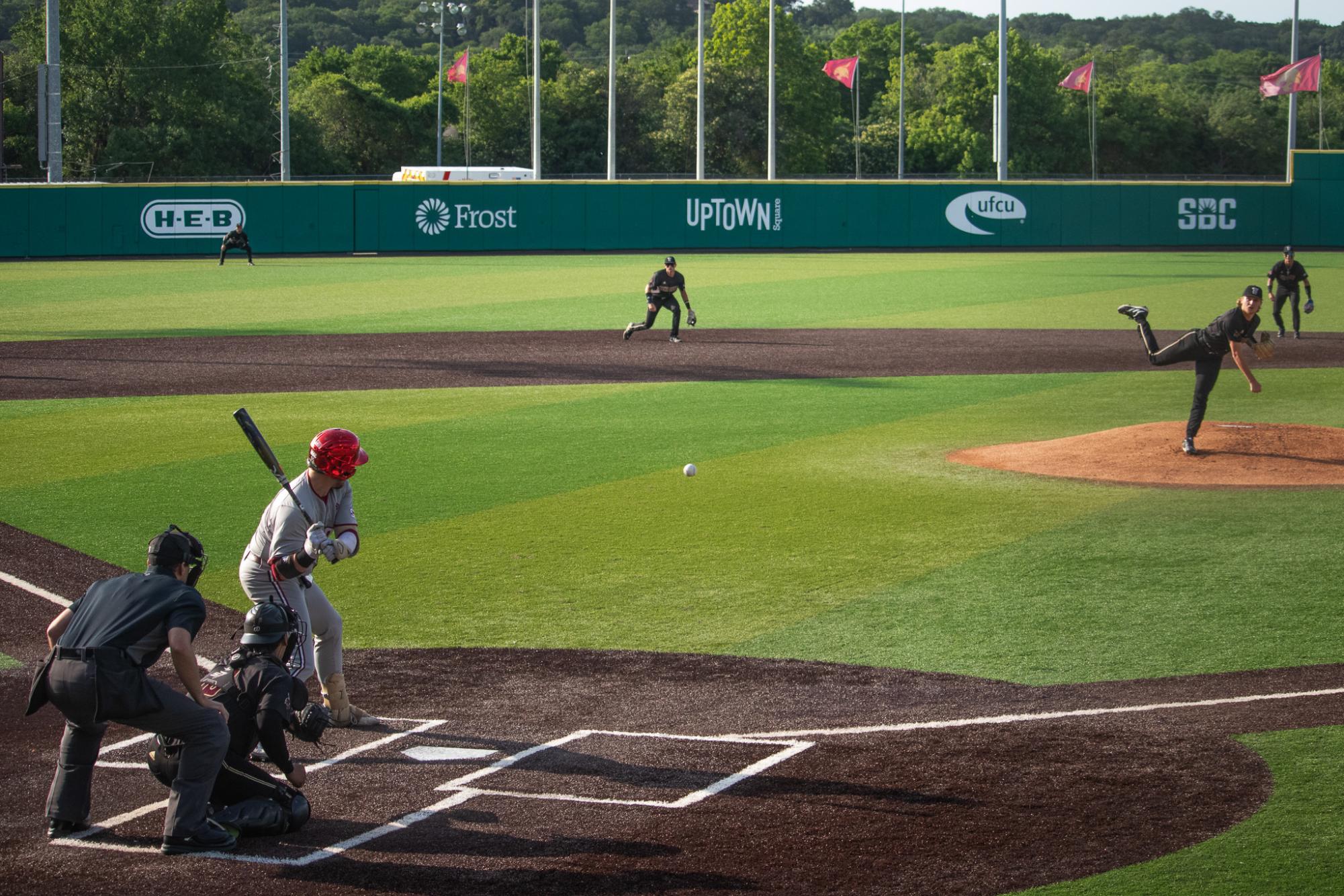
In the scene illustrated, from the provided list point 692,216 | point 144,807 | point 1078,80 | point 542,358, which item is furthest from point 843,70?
point 144,807

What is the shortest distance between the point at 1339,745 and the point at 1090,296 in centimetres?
3206

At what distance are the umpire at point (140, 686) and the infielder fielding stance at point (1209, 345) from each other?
12085mm

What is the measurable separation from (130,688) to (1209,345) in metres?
13.1

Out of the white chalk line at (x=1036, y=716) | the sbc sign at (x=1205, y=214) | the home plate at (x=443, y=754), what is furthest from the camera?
the sbc sign at (x=1205, y=214)

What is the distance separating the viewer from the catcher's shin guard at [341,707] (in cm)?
828

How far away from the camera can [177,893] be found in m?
6.23

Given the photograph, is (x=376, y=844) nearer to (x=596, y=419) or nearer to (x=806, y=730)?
(x=806, y=730)

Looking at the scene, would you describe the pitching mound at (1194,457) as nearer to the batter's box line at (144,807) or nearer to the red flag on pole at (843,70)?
the batter's box line at (144,807)

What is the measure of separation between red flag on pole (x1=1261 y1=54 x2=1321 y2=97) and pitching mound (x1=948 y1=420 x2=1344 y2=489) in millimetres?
40944

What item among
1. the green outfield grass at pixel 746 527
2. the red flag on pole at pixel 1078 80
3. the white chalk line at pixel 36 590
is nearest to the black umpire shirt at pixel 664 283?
the green outfield grass at pixel 746 527

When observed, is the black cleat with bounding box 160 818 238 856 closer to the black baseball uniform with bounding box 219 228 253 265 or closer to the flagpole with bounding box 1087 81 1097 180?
the black baseball uniform with bounding box 219 228 253 265

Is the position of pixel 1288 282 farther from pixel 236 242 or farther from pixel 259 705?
pixel 236 242

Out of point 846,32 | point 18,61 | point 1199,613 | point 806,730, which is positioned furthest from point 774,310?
point 846,32

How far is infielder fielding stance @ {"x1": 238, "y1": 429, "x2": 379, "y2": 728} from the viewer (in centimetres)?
763
